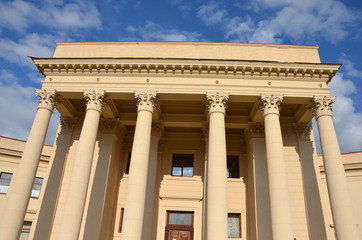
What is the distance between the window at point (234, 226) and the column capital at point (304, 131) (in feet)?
24.8

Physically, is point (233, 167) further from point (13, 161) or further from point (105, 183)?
point (13, 161)

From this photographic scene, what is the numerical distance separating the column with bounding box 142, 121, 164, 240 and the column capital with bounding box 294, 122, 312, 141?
10.6 m

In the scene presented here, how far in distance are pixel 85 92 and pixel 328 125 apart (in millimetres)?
15743

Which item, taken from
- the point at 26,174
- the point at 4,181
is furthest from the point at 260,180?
the point at 4,181

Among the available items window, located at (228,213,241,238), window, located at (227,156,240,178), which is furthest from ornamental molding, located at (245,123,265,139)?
window, located at (228,213,241,238)

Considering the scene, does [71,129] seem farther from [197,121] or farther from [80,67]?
[197,121]

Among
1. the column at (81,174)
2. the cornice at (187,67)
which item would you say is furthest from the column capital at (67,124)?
the column at (81,174)

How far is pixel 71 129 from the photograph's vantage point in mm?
21766

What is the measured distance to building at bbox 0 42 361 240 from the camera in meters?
15.7

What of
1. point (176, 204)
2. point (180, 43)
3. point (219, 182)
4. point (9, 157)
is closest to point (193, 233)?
point (176, 204)

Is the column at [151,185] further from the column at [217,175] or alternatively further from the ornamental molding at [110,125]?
the column at [217,175]

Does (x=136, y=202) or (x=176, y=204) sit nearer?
(x=136, y=202)

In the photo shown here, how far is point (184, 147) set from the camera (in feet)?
78.1

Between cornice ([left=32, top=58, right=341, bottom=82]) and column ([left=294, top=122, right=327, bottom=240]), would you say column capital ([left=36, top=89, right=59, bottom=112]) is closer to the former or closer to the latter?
cornice ([left=32, top=58, right=341, bottom=82])
